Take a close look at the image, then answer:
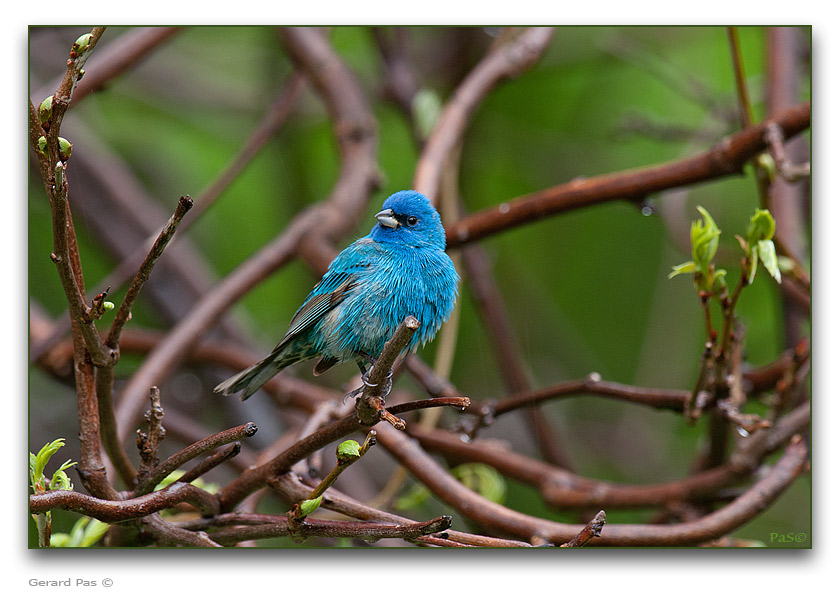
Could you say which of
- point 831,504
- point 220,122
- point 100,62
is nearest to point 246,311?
point 220,122

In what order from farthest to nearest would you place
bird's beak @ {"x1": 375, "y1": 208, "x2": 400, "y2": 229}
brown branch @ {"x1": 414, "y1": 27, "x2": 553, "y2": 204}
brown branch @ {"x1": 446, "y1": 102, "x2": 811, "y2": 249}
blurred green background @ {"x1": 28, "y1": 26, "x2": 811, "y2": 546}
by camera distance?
blurred green background @ {"x1": 28, "y1": 26, "x2": 811, "y2": 546}, brown branch @ {"x1": 414, "y1": 27, "x2": 553, "y2": 204}, brown branch @ {"x1": 446, "y1": 102, "x2": 811, "y2": 249}, bird's beak @ {"x1": 375, "y1": 208, "x2": 400, "y2": 229}

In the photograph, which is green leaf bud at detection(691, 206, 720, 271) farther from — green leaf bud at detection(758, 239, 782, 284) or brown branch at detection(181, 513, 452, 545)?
brown branch at detection(181, 513, 452, 545)

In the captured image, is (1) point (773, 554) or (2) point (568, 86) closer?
(1) point (773, 554)

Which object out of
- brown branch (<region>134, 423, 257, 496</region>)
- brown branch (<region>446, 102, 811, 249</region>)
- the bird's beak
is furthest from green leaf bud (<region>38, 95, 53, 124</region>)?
brown branch (<region>446, 102, 811, 249</region>)

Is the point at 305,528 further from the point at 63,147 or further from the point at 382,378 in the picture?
the point at 63,147

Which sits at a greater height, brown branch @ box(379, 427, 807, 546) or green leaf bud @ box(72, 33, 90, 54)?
green leaf bud @ box(72, 33, 90, 54)

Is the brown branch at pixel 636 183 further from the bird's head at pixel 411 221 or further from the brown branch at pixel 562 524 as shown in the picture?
the brown branch at pixel 562 524

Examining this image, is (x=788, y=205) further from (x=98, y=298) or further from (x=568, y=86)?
(x=98, y=298)
